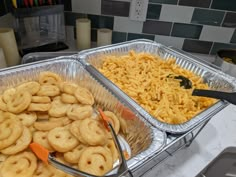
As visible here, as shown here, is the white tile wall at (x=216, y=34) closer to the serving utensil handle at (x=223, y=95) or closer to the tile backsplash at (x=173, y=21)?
the tile backsplash at (x=173, y=21)

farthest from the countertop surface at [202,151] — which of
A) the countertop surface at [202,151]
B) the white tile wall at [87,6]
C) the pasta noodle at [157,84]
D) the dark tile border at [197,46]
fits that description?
the white tile wall at [87,6]

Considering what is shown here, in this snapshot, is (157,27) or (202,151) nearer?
(202,151)

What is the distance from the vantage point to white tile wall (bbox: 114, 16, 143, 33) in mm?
1071

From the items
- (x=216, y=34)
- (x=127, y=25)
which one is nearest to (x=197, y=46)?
(x=216, y=34)

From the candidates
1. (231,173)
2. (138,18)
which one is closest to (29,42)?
(138,18)

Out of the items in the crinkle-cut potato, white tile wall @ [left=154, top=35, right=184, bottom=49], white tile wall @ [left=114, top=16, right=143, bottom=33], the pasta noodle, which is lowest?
the crinkle-cut potato

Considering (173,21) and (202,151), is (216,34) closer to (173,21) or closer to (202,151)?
(173,21)

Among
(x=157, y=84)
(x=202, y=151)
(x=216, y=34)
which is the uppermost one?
(x=216, y=34)

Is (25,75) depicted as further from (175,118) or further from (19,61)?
(175,118)

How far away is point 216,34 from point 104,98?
2.58 ft

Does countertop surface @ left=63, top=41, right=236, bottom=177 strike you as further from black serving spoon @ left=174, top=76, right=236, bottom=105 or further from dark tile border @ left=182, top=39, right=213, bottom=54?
dark tile border @ left=182, top=39, right=213, bottom=54

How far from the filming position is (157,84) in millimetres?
741

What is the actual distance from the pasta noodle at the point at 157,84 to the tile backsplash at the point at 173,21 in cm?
25

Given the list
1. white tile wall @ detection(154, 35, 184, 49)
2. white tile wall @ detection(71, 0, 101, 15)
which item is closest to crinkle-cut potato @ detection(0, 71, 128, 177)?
white tile wall @ detection(71, 0, 101, 15)
